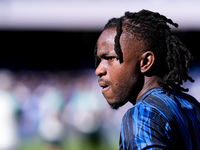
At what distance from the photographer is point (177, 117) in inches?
81.7

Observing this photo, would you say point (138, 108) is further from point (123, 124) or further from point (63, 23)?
point (63, 23)

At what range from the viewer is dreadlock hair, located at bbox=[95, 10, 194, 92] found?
2.26m

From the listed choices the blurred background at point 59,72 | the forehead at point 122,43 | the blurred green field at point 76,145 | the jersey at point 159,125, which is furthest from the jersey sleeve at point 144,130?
the blurred green field at point 76,145

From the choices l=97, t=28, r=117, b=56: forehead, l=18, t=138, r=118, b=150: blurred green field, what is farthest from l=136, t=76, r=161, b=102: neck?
l=18, t=138, r=118, b=150: blurred green field

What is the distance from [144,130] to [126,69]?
483mm

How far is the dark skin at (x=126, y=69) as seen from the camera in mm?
2230

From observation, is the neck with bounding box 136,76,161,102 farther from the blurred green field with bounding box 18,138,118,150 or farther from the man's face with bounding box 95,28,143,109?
the blurred green field with bounding box 18,138,118,150

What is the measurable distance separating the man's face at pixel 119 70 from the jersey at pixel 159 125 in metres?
0.13

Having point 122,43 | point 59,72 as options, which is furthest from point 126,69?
point 59,72

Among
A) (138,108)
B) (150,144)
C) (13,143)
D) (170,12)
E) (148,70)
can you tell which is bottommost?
(13,143)

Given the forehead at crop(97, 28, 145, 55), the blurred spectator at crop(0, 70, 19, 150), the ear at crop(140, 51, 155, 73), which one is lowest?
the blurred spectator at crop(0, 70, 19, 150)

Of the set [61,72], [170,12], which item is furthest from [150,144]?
[61,72]

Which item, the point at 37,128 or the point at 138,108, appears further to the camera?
the point at 37,128

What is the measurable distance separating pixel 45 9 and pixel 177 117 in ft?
38.4
